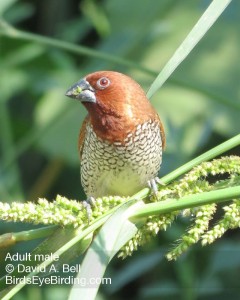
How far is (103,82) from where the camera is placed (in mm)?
2951

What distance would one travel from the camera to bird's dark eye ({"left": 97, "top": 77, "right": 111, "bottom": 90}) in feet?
9.65

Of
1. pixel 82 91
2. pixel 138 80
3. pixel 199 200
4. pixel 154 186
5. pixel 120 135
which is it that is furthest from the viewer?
pixel 138 80

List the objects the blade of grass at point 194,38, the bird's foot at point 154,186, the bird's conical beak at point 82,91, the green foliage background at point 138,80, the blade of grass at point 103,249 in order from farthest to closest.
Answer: the green foliage background at point 138,80, the bird's conical beak at point 82,91, the bird's foot at point 154,186, the blade of grass at point 194,38, the blade of grass at point 103,249

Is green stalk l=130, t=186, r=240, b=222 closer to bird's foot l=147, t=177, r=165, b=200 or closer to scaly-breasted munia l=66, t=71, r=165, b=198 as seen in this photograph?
bird's foot l=147, t=177, r=165, b=200

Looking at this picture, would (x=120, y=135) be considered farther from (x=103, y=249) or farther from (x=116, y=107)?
(x=103, y=249)

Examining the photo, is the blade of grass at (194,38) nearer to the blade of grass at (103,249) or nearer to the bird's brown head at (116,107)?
the blade of grass at (103,249)

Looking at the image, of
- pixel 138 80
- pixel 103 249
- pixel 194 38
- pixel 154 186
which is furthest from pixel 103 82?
pixel 138 80

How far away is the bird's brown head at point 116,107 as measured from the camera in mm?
2967

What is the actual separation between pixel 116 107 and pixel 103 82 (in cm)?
12

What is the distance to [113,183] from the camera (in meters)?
3.03

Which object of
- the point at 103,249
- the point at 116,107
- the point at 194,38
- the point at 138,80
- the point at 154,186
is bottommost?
the point at 103,249

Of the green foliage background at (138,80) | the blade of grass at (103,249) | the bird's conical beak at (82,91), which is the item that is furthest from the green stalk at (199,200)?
the green foliage background at (138,80)

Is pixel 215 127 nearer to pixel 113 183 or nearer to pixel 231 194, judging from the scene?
pixel 113 183

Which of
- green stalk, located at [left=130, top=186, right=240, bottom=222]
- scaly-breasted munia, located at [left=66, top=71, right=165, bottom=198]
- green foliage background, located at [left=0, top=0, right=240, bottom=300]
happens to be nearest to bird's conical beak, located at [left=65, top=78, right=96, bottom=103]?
scaly-breasted munia, located at [left=66, top=71, right=165, bottom=198]
